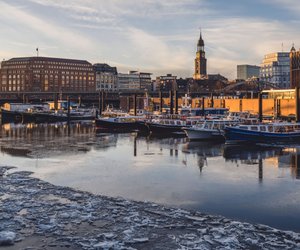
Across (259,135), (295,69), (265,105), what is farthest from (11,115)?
(259,135)

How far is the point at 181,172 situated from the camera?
30719 millimetres

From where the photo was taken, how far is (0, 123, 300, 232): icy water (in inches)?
844

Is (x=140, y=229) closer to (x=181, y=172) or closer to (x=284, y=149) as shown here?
(x=181, y=172)

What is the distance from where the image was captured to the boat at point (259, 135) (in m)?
49.3

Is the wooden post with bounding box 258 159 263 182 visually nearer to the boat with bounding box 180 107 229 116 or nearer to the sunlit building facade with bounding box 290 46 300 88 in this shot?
the boat with bounding box 180 107 229 116

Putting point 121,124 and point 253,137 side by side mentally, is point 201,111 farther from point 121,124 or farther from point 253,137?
point 253,137

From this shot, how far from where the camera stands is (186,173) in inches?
1193

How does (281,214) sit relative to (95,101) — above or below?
below

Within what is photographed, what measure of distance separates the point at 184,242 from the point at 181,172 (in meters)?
14.8

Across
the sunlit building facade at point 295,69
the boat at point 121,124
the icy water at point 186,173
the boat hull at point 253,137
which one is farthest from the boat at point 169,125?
the sunlit building facade at point 295,69

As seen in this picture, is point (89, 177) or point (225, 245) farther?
point (89, 177)

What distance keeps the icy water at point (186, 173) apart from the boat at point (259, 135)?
227 centimetres

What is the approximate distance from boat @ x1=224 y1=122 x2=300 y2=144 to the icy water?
2267 mm

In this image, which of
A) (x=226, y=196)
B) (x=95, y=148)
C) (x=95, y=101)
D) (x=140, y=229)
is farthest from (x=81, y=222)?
(x=95, y=101)
